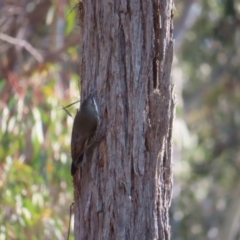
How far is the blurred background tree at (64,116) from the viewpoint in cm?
540

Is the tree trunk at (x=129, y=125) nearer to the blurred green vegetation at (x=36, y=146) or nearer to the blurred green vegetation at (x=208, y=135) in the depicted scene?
the blurred green vegetation at (x=36, y=146)

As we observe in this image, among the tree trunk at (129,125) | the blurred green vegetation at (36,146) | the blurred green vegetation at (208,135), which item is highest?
the blurred green vegetation at (208,135)

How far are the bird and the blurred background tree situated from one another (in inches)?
33.2

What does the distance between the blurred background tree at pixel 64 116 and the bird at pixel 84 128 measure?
84 cm

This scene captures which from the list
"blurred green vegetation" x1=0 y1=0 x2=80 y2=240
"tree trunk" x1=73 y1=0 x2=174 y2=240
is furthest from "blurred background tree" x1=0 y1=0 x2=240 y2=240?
"tree trunk" x1=73 y1=0 x2=174 y2=240

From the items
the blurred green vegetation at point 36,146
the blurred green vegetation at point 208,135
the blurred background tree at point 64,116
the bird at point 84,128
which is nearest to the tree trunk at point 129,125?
the bird at point 84,128

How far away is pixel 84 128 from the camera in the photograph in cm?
253

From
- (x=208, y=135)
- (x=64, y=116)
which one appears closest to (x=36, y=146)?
(x=64, y=116)

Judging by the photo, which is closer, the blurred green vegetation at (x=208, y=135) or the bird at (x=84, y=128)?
the bird at (x=84, y=128)

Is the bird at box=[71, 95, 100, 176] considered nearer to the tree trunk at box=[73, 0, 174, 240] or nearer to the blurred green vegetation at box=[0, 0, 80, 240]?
the tree trunk at box=[73, 0, 174, 240]

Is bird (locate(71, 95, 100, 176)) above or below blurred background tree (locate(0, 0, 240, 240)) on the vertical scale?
below

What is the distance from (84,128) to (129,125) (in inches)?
6.7

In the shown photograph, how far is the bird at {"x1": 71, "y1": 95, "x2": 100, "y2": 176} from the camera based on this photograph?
2496 millimetres

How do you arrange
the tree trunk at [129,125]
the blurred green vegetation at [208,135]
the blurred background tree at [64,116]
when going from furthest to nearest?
1. the blurred green vegetation at [208,135]
2. the blurred background tree at [64,116]
3. the tree trunk at [129,125]
